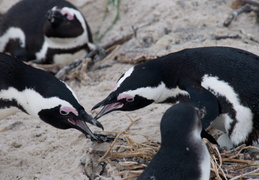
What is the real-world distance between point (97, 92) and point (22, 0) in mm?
1986

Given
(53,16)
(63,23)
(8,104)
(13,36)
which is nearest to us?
(8,104)

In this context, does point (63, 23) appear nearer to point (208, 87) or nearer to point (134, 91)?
point (134, 91)

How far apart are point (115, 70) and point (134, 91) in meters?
1.58

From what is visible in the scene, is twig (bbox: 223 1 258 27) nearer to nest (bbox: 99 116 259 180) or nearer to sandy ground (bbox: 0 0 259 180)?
sandy ground (bbox: 0 0 259 180)

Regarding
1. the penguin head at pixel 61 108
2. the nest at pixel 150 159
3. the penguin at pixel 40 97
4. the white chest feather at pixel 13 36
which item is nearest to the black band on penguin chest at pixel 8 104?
the penguin at pixel 40 97

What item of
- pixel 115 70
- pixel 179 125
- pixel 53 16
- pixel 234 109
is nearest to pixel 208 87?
pixel 234 109

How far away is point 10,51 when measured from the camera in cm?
641

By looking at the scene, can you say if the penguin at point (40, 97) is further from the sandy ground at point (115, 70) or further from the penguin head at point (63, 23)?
the penguin head at point (63, 23)

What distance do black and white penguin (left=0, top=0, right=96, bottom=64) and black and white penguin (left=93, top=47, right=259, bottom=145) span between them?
7.19 feet

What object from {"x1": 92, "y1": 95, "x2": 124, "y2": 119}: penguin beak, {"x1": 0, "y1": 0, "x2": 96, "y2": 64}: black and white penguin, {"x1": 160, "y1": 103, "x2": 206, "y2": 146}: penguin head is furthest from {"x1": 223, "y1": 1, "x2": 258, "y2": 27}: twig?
{"x1": 160, "y1": 103, "x2": 206, "y2": 146}: penguin head

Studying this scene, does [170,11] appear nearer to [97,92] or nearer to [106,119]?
[97,92]

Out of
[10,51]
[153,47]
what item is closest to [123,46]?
[153,47]

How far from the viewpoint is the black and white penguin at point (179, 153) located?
9.57 feet

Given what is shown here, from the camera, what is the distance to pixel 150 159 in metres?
3.59
